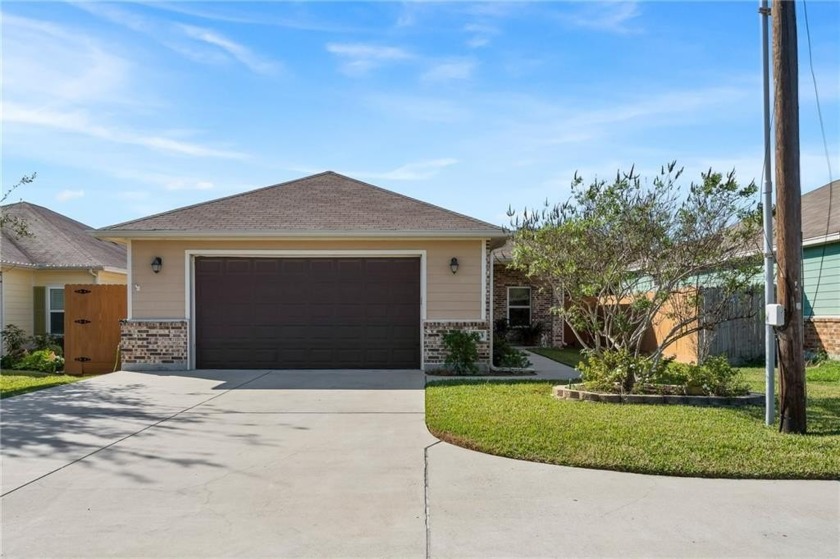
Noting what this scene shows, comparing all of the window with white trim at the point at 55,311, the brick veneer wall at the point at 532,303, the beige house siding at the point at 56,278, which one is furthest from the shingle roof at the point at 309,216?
the brick veneer wall at the point at 532,303

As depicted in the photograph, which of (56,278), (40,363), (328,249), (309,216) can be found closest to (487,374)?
(328,249)

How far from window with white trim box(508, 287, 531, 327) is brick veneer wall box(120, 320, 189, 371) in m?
11.0

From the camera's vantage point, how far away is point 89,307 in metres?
14.2

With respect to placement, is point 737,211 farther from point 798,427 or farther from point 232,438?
point 232,438

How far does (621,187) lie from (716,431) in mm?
3608

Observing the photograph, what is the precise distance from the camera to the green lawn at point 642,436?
5707 mm

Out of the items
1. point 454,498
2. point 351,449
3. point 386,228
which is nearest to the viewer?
point 454,498

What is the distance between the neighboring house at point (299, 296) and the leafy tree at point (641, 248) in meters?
3.27

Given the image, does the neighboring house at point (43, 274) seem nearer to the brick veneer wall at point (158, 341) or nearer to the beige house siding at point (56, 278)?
the beige house siding at point (56, 278)

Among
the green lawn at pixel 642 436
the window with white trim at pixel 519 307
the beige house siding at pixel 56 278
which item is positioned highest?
the beige house siding at pixel 56 278

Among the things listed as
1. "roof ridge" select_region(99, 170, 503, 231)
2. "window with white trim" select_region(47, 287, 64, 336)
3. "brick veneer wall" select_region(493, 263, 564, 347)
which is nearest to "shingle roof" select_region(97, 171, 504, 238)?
"roof ridge" select_region(99, 170, 503, 231)

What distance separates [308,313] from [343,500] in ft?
27.7

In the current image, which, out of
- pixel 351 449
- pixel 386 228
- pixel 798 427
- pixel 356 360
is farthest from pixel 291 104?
pixel 798 427

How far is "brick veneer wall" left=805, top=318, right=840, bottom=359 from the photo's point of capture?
44.9 ft
